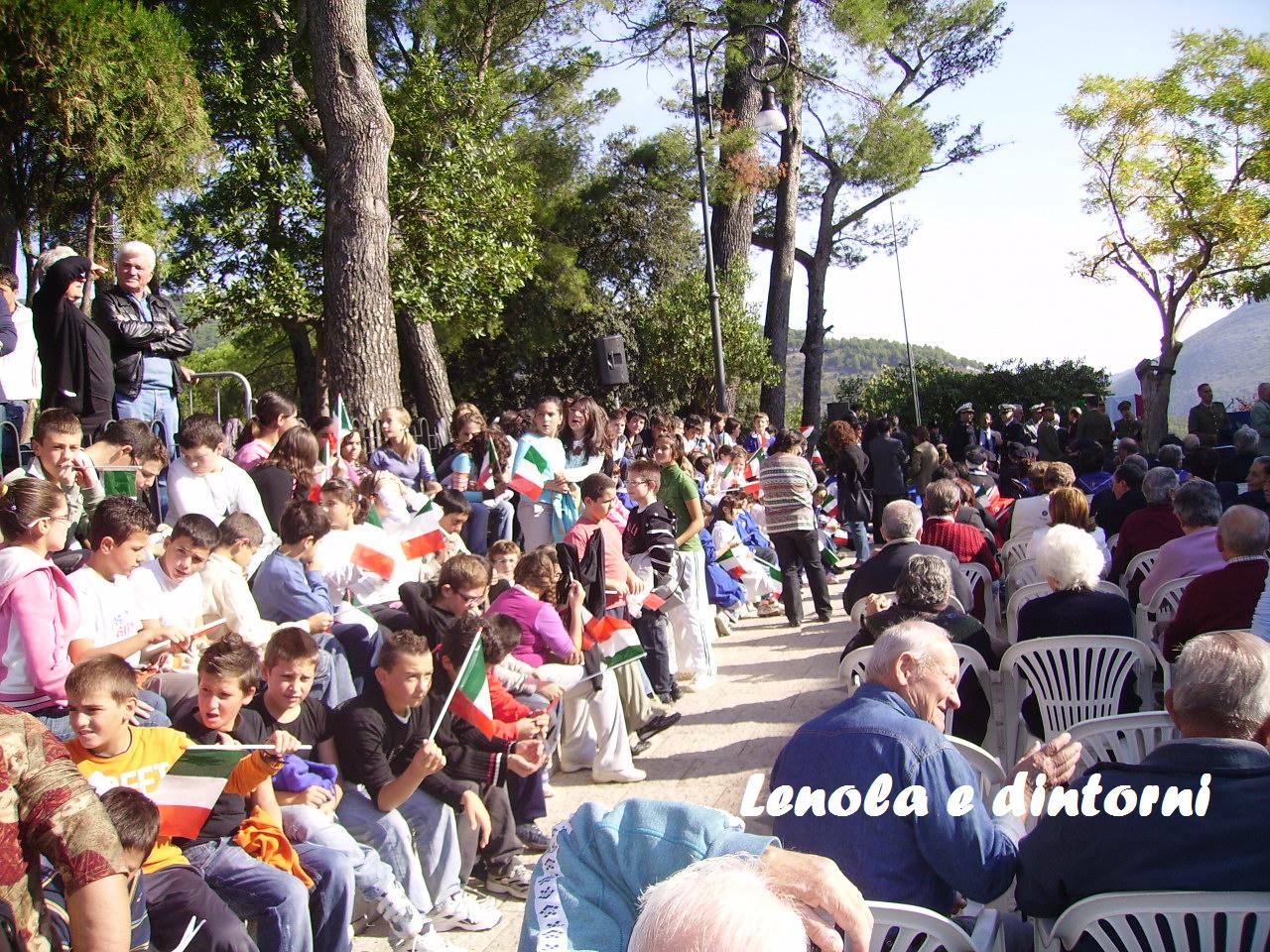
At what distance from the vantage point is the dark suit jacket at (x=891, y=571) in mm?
5789

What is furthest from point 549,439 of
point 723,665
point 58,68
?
point 58,68

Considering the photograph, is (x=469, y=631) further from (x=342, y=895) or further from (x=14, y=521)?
(x=14, y=521)

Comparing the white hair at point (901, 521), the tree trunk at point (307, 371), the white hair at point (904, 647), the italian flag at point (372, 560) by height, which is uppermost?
the tree trunk at point (307, 371)

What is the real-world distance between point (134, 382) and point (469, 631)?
343 cm

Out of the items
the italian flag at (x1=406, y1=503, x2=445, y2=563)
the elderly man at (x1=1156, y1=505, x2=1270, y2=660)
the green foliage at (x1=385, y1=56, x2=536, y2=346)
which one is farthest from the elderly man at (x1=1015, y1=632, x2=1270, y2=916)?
the green foliage at (x1=385, y1=56, x2=536, y2=346)

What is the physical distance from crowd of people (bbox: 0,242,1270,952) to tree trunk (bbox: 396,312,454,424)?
347 inches

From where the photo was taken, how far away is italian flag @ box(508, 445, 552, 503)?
7.36 m

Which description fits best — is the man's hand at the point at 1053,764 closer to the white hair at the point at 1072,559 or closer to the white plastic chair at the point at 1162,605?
the white hair at the point at 1072,559

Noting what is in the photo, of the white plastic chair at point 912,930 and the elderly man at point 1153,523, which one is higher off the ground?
the elderly man at point 1153,523

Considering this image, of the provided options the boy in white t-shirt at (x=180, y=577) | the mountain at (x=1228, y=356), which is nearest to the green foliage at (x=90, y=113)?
the boy in white t-shirt at (x=180, y=577)

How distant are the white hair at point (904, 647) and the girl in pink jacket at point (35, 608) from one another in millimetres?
2594

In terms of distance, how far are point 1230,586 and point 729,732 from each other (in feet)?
9.95

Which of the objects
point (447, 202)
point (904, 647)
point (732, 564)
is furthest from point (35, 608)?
point (447, 202)

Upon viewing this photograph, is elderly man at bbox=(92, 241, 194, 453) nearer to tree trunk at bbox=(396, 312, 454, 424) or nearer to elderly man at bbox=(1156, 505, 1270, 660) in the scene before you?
elderly man at bbox=(1156, 505, 1270, 660)
